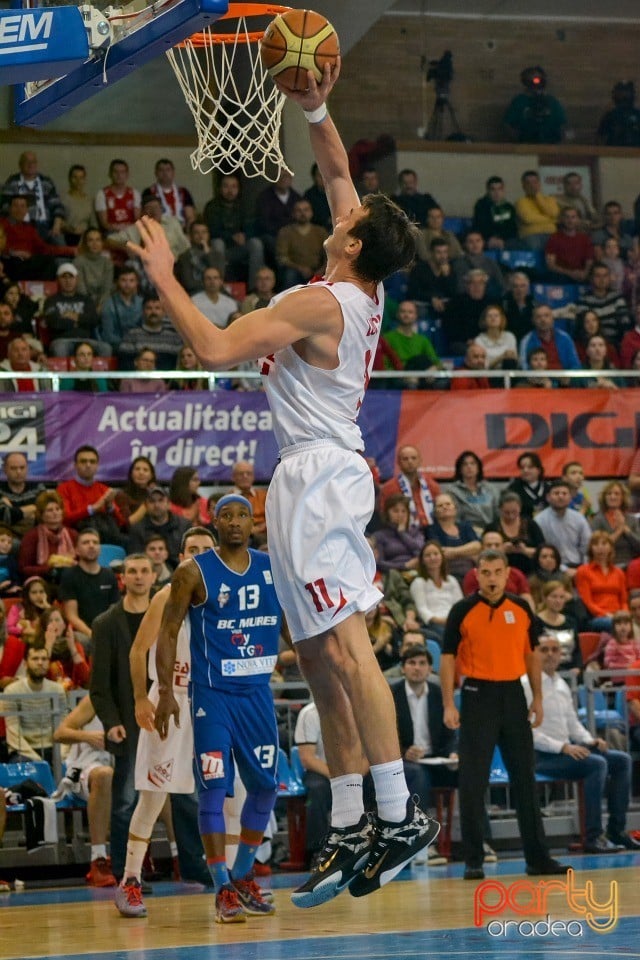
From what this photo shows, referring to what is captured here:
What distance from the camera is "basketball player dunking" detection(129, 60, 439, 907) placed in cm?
593

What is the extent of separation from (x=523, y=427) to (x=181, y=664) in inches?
313

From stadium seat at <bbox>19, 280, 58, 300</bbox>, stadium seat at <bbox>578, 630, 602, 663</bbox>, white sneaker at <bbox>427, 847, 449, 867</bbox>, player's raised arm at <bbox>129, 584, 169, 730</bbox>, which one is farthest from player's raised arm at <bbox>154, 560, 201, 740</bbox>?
stadium seat at <bbox>19, 280, 58, 300</bbox>

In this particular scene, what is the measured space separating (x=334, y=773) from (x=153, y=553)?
799cm

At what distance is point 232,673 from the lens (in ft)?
32.5

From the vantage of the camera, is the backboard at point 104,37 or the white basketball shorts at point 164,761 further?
the white basketball shorts at point 164,761

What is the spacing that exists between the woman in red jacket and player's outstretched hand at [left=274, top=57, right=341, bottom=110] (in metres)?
9.67

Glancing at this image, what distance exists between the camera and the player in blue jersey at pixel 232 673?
9.73m

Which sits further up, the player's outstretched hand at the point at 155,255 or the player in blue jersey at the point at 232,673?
the player's outstretched hand at the point at 155,255

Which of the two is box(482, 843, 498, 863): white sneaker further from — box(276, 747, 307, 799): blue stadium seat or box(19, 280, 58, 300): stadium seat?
box(19, 280, 58, 300): stadium seat

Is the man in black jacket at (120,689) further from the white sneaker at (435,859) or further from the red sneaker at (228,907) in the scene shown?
the white sneaker at (435,859)

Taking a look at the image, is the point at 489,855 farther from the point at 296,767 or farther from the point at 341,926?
the point at 341,926

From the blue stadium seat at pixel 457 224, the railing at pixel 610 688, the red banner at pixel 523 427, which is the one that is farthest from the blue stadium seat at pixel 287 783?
the blue stadium seat at pixel 457 224

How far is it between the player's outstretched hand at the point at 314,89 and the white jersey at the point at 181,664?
15.1 feet

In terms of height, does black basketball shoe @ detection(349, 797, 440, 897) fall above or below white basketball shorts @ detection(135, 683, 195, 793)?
above
